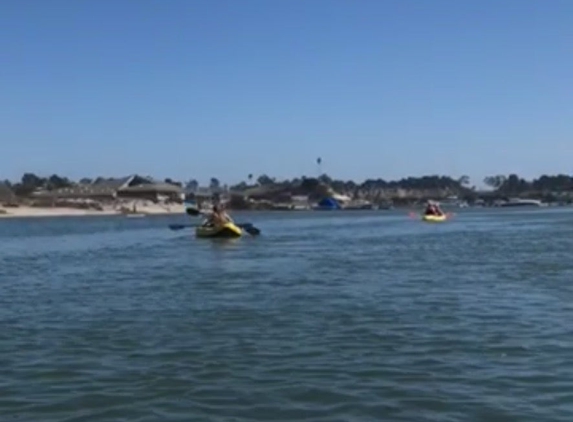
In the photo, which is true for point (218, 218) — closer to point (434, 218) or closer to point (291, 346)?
point (291, 346)

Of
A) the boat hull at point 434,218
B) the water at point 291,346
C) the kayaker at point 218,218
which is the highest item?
the kayaker at point 218,218

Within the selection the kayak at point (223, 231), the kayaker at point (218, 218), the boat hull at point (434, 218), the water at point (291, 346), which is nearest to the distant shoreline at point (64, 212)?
the boat hull at point (434, 218)

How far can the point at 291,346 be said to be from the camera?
52.8 feet

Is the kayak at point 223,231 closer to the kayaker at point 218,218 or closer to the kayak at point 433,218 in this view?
the kayaker at point 218,218

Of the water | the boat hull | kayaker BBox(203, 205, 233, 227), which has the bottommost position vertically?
the water

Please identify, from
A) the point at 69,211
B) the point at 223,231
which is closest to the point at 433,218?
the point at 223,231

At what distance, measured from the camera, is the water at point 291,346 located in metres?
12.0

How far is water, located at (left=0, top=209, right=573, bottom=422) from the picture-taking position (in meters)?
12.0

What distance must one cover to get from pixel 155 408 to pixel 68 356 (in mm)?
3999

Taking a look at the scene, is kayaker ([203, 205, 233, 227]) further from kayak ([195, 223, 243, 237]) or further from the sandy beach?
the sandy beach

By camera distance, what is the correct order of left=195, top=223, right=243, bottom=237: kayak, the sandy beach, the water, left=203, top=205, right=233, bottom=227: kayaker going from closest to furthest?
1. the water
2. left=195, top=223, right=243, bottom=237: kayak
3. left=203, top=205, right=233, bottom=227: kayaker
4. the sandy beach

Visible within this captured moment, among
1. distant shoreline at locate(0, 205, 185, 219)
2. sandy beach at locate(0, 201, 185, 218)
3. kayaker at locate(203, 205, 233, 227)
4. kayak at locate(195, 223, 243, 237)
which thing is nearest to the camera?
kayak at locate(195, 223, 243, 237)

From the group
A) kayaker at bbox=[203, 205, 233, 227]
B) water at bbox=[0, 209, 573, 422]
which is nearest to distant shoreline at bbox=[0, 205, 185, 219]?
kayaker at bbox=[203, 205, 233, 227]

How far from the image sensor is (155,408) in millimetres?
11891
